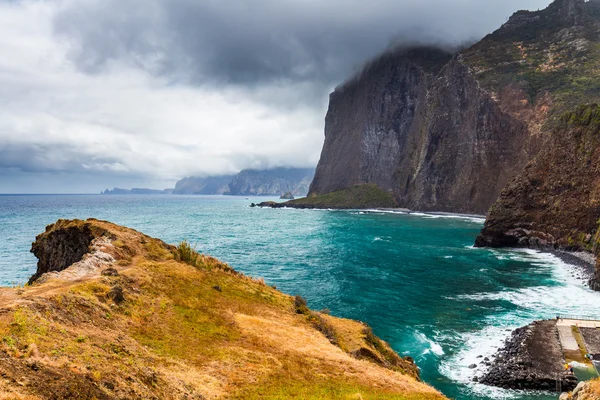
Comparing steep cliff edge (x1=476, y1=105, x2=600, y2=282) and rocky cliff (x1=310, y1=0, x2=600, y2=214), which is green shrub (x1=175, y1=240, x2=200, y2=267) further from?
rocky cliff (x1=310, y1=0, x2=600, y2=214)

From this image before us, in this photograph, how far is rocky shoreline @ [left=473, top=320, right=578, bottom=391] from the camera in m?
27.1

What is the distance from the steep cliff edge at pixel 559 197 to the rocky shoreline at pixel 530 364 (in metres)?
49.0

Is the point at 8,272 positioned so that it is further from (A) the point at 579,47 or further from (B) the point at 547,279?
(A) the point at 579,47

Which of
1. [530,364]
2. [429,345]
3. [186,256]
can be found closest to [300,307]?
[186,256]

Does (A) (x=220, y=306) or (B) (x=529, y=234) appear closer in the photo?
(A) (x=220, y=306)

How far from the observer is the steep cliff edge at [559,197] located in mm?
76125

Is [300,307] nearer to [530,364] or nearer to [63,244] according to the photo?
[530,364]

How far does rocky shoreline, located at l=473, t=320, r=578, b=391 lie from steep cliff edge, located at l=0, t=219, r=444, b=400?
23.6 ft

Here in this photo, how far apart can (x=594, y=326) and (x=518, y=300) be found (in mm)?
11649

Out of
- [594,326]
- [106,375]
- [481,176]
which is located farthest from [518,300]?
[481,176]

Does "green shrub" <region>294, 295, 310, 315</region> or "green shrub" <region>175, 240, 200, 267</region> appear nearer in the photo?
"green shrub" <region>294, 295, 310, 315</region>

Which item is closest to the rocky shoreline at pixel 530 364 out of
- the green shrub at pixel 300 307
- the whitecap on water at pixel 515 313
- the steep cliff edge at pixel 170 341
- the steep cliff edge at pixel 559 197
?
the whitecap on water at pixel 515 313

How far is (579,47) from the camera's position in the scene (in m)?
151

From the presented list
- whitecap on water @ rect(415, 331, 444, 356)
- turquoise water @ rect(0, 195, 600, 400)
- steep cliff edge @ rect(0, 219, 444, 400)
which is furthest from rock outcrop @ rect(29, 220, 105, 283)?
whitecap on water @ rect(415, 331, 444, 356)
